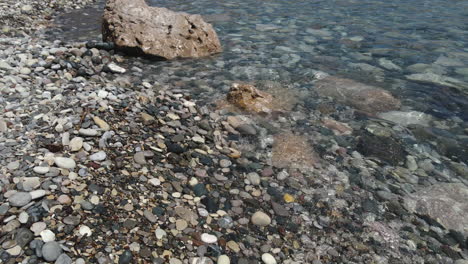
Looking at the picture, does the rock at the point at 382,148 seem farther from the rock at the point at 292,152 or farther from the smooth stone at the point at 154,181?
the smooth stone at the point at 154,181

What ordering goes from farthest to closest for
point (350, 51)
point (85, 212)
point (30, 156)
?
1. point (350, 51)
2. point (30, 156)
3. point (85, 212)

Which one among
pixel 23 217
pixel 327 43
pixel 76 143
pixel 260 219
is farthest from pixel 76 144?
pixel 327 43

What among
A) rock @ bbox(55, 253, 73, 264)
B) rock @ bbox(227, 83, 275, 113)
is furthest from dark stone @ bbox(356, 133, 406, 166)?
rock @ bbox(55, 253, 73, 264)

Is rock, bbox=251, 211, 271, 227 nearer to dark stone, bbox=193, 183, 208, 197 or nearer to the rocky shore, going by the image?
the rocky shore

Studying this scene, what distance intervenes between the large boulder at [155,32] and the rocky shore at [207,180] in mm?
2314

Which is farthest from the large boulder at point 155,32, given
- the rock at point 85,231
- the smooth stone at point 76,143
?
the rock at point 85,231

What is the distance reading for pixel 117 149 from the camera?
4.53 m

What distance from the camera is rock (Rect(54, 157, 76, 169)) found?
3.91 meters

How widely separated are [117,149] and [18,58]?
3.97 m

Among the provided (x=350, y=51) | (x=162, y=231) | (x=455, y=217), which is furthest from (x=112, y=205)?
(x=350, y=51)

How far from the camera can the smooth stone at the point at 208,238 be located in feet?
12.1

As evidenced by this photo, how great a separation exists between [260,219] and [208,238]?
2.47ft

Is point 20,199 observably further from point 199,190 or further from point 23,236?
point 199,190

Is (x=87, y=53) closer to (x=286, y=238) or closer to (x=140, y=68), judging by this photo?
(x=140, y=68)
